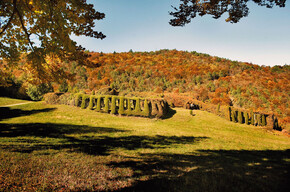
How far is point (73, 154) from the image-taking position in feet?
15.9

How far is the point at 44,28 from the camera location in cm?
485

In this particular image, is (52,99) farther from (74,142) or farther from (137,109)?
(74,142)

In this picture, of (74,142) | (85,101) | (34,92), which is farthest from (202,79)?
(34,92)

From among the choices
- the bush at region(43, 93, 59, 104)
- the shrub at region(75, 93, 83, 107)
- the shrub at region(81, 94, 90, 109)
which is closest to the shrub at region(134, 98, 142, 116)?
the shrub at region(81, 94, 90, 109)

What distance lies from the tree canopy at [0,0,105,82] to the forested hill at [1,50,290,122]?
2092 cm

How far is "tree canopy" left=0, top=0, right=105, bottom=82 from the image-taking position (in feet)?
15.3

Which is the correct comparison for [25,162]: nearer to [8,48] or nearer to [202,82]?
[8,48]

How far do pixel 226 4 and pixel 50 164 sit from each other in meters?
7.96

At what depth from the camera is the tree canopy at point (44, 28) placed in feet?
15.3

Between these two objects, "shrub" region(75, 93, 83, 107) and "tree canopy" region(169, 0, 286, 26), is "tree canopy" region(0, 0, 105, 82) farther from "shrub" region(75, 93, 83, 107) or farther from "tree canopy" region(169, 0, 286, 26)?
"shrub" region(75, 93, 83, 107)

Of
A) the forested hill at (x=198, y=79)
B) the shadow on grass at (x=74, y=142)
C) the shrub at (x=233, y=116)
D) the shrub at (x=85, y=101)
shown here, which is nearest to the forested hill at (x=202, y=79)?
the forested hill at (x=198, y=79)

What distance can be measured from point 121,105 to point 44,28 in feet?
38.6

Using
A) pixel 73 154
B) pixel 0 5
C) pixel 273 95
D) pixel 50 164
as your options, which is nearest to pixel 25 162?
pixel 50 164

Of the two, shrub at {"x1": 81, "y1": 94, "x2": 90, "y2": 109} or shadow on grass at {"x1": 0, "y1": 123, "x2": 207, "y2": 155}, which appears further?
shrub at {"x1": 81, "y1": 94, "x2": 90, "y2": 109}
